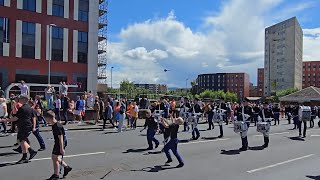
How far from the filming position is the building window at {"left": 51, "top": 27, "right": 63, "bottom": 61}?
4275 centimetres

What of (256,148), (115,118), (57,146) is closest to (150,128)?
(256,148)

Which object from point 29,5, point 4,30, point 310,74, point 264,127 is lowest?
point 264,127

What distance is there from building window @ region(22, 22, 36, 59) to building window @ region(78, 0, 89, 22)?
6.05m

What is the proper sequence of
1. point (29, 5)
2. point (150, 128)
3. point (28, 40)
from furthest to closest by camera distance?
point (28, 40), point (29, 5), point (150, 128)

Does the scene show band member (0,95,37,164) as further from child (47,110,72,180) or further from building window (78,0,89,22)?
building window (78,0,89,22)

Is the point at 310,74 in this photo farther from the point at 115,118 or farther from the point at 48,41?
the point at 115,118

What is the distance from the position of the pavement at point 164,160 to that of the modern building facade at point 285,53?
4318 inches

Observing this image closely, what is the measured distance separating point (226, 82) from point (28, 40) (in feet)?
413

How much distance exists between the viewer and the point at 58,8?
42812 mm

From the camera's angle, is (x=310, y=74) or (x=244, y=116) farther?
(x=310, y=74)

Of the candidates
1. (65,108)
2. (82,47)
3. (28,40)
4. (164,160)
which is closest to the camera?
(164,160)

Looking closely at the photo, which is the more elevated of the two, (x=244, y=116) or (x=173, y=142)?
Answer: (x=244, y=116)

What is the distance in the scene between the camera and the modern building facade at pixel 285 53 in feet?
398

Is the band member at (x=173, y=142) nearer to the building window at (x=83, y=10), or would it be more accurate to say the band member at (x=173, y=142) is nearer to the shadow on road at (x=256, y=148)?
the shadow on road at (x=256, y=148)
